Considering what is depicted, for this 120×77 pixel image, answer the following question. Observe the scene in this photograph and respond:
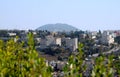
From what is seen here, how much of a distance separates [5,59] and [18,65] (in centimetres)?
28

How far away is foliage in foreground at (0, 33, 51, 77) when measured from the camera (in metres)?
6.65

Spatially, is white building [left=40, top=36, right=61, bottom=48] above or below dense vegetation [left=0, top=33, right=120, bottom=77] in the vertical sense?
below

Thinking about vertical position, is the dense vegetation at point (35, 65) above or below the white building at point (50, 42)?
above

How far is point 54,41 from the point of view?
91.8 meters

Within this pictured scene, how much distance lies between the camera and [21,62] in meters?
7.50

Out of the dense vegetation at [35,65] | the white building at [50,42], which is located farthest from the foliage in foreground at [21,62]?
the white building at [50,42]

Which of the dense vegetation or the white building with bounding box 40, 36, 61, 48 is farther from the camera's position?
the white building with bounding box 40, 36, 61, 48

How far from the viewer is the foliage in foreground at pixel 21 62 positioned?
6652 mm

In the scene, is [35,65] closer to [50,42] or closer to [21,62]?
[21,62]

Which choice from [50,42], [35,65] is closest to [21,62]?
[35,65]

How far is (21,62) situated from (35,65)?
90 centimetres

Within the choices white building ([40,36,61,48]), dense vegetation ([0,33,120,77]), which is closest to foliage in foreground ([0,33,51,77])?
dense vegetation ([0,33,120,77])

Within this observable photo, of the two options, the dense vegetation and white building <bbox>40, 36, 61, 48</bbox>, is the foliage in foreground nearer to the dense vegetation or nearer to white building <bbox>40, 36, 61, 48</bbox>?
the dense vegetation

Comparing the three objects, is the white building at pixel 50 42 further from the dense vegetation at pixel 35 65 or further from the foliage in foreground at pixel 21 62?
the dense vegetation at pixel 35 65
